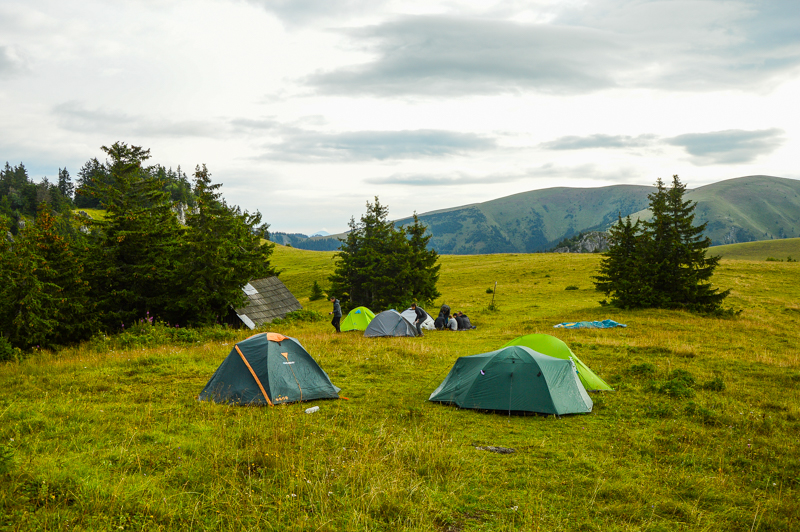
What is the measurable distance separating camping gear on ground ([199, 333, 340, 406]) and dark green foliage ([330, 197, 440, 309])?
2267 cm

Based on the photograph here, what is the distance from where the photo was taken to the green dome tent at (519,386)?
36.8 ft

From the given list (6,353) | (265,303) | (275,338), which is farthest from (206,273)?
(275,338)

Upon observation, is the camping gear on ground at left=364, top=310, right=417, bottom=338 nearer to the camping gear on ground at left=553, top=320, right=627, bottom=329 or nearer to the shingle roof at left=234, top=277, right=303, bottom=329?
the camping gear on ground at left=553, top=320, right=627, bottom=329

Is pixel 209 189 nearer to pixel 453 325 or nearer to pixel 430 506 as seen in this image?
pixel 453 325

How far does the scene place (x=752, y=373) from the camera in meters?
15.2

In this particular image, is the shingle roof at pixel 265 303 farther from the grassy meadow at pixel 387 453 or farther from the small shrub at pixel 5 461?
the small shrub at pixel 5 461

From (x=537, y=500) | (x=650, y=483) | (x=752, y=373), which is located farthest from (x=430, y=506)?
(x=752, y=373)

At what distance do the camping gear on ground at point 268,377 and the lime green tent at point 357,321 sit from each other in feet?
51.8

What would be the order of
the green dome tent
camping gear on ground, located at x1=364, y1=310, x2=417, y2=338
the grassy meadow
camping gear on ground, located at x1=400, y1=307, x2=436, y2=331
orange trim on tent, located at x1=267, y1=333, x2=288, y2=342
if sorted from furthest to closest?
camping gear on ground, located at x1=400, y1=307, x2=436, y2=331 → camping gear on ground, located at x1=364, y1=310, x2=417, y2=338 → orange trim on tent, located at x1=267, y1=333, x2=288, y2=342 → the green dome tent → the grassy meadow

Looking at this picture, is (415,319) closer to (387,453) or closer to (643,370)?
(643,370)

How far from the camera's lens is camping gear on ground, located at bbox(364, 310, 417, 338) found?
967 inches

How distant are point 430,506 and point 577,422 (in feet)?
19.4

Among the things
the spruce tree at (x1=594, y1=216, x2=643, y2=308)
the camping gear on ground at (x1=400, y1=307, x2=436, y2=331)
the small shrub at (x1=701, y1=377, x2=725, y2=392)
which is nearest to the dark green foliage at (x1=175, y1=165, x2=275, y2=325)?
the camping gear on ground at (x1=400, y1=307, x2=436, y2=331)

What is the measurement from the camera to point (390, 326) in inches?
976
